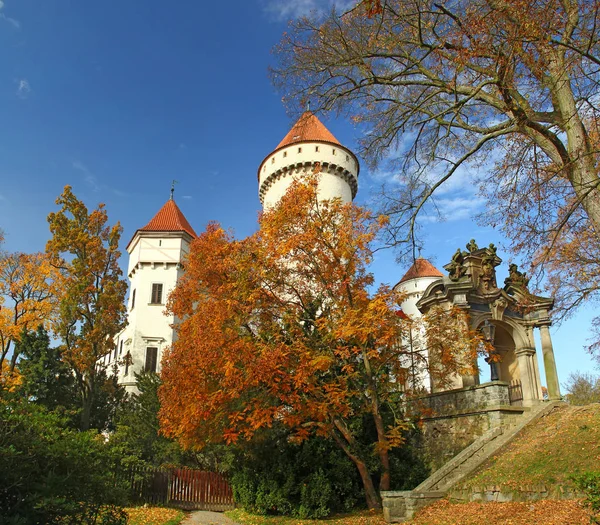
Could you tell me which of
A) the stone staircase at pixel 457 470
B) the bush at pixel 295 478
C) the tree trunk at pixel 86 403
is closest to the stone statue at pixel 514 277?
the stone staircase at pixel 457 470

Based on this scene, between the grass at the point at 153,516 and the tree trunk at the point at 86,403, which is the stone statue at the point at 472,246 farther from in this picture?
the tree trunk at the point at 86,403

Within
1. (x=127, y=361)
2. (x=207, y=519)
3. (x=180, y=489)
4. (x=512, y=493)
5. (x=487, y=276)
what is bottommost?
(x=207, y=519)

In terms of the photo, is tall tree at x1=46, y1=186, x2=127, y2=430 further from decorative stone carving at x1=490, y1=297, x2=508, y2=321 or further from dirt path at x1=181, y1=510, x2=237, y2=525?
decorative stone carving at x1=490, y1=297, x2=508, y2=321

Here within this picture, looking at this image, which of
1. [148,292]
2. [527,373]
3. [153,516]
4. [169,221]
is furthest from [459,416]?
[169,221]

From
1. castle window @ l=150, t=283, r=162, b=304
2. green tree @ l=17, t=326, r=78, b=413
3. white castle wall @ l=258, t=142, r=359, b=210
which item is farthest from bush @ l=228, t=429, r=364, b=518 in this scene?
white castle wall @ l=258, t=142, r=359, b=210

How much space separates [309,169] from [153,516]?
2536cm

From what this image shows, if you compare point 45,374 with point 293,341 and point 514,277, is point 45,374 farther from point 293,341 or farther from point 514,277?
point 514,277

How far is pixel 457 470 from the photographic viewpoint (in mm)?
13125

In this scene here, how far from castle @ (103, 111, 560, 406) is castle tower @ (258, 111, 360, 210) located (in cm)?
7

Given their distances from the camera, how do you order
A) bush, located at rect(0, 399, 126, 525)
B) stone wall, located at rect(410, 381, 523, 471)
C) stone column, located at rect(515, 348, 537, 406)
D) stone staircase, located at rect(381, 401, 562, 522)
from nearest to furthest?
1. bush, located at rect(0, 399, 126, 525)
2. stone staircase, located at rect(381, 401, 562, 522)
3. stone wall, located at rect(410, 381, 523, 471)
4. stone column, located at rect(515, 348, 537, 406)

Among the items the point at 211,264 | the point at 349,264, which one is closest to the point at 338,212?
the point at 349,264

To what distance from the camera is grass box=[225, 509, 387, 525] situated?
12.4 metres

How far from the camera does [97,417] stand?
25.5 metres

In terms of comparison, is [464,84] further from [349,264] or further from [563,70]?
[349,264]
